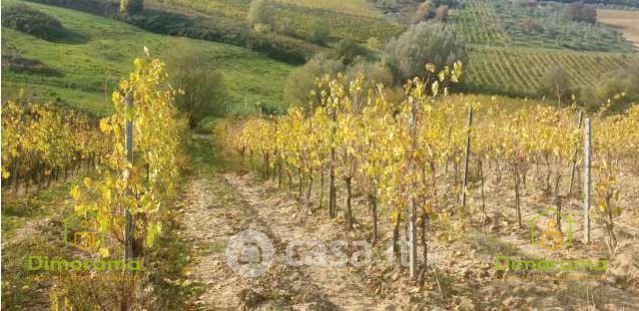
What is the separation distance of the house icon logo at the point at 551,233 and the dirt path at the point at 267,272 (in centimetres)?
406

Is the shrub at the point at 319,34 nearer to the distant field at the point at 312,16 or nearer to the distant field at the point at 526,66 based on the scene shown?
the distant field at the point at 312,16

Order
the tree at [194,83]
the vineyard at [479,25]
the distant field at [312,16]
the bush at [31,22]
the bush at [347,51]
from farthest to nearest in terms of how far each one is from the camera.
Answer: the vineyard at [479,25], the distant field at [312,16], the bush at [347,51], the bush at [31,22], the tree at [194,83]

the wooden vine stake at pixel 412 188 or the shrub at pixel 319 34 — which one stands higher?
the shrub at pixel 319 34

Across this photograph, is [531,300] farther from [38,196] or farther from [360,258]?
[38,196]

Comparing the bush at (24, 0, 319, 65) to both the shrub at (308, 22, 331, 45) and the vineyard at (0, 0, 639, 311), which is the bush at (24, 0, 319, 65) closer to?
the shrub at (308, 22, 331, 45)

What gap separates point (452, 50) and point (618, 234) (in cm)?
4622

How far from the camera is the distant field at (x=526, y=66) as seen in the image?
190 feet

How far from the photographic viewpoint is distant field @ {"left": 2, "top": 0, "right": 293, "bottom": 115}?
3719cm

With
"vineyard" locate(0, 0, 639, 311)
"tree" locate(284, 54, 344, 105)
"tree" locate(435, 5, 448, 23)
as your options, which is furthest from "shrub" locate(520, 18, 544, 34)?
"vineyard" locate(0, 0, 639, 311)

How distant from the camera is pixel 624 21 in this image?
92812 mm

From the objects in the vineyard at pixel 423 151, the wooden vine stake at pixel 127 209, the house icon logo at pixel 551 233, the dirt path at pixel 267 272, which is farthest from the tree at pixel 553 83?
the wooden vine stake at pixel 127 209

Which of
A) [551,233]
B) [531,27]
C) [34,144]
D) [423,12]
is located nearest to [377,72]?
[34,144]

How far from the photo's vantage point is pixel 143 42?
5384 centimetres

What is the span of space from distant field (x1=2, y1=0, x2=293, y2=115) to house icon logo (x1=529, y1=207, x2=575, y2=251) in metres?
28.2
